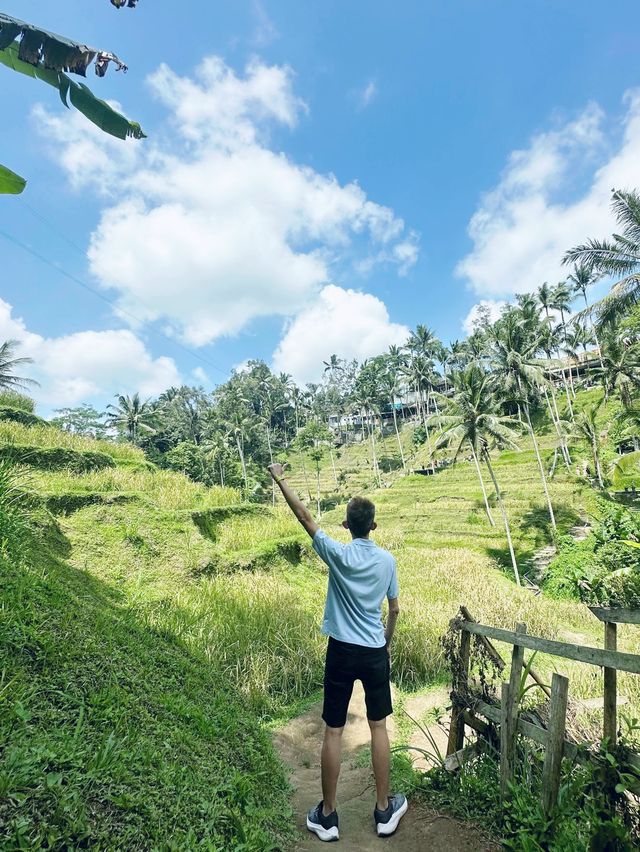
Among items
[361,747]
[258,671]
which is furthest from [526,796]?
[258,671]

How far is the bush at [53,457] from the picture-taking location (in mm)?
9000

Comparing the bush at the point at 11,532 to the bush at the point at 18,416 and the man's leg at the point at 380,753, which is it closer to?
the man's leg at the point at 380,753

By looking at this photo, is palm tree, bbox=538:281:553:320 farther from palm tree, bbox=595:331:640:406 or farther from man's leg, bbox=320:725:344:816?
man's leg, bbox=320:725:344:816

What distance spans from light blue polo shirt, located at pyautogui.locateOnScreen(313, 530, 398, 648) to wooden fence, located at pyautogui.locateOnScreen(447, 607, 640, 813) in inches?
33.7

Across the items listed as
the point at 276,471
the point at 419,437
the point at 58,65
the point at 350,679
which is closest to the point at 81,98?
the point at 58,65

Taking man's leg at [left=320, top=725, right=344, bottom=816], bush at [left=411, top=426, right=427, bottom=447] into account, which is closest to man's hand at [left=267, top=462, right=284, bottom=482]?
man's leg at [left=320, top=725, right=344, bottom=816]

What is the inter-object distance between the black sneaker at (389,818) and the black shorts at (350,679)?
0.64 metres

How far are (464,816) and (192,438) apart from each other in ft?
200

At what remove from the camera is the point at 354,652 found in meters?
2.78

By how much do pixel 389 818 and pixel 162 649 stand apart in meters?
2.35

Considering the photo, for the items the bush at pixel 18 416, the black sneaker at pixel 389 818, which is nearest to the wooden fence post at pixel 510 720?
the black sneaker at pixel 389 818

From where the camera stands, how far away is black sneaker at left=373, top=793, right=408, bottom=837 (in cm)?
291

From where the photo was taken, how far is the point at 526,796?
2764mm

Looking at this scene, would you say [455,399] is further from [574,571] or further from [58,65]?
[58,65]
